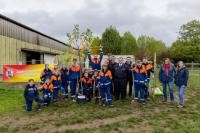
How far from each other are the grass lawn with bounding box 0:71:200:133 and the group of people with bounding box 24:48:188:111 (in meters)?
0.53

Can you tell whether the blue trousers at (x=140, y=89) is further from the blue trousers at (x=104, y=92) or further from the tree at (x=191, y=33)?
the tree at (x=191, y=33)

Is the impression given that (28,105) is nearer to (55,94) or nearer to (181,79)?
(55,94)

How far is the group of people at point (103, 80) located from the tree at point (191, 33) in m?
60.9

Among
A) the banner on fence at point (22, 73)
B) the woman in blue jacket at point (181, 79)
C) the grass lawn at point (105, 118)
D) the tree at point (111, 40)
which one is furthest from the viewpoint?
the tree at point (111, 40)

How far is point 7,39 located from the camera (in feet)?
113

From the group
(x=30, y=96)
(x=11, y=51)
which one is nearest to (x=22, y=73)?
(x=30, y=96)

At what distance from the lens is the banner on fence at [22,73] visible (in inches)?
790

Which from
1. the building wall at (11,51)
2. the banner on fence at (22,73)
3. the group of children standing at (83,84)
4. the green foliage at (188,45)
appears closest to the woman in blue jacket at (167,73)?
the group of children standing at (83,84)

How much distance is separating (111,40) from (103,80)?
4424cm

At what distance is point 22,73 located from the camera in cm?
2041

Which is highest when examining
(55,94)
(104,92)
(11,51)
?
(11,51)

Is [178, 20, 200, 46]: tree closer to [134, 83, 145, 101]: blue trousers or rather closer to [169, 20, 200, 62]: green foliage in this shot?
[169, 20, 200, 62]: green foliage

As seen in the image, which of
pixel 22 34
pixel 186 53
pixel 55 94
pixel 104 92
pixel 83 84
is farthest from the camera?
pixel 186 53

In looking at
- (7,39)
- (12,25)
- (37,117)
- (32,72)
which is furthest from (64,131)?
(12,25)
